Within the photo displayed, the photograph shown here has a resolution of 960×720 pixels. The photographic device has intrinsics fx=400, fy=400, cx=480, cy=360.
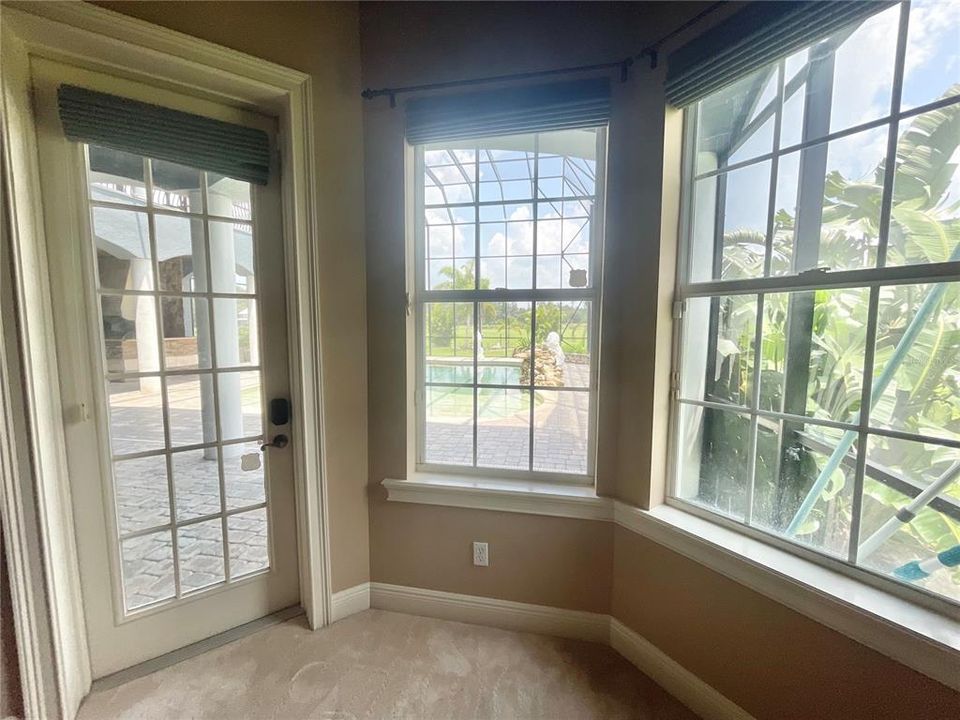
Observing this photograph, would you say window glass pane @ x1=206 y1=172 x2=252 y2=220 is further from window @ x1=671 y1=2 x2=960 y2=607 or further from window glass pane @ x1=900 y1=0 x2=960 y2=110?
window glass pane @ x1=900 y1=0 x2=960 y2=110

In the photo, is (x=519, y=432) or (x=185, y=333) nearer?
(x=185, y=333)

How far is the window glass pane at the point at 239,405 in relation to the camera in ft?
5.45

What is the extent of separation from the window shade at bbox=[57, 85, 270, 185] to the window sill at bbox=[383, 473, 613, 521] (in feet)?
4.78

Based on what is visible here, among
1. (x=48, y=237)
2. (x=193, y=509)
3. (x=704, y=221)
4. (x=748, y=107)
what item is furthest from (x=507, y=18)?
(x=193, y=509)

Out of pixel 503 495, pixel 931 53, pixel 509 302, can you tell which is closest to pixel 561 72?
pixel 509 302

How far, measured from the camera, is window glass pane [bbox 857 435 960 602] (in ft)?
3.21

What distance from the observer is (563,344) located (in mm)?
1713

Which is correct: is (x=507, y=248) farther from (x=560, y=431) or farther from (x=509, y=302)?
(x=560, y=431)

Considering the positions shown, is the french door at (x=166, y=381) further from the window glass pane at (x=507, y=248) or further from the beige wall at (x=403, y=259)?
the window glass pane at (x=507, y=248)

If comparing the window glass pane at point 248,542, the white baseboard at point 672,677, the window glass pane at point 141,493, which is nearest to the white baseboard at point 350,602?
the window glass pane at point 248,542

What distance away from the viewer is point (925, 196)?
0.99 metres

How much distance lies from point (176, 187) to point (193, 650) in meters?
1.84

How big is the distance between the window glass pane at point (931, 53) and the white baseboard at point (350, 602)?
2541 mm

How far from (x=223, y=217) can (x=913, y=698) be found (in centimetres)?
256
